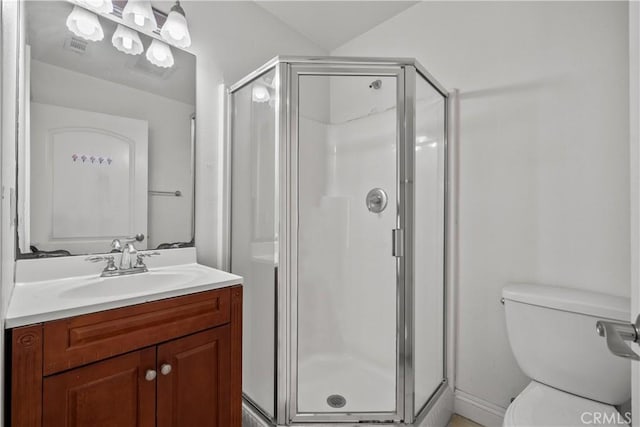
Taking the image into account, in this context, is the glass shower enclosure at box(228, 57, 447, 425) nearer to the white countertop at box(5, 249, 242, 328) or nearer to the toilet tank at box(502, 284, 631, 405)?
the white countertop at box(5, 249, 242, 328)

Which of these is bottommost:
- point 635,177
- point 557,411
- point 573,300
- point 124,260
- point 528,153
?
point 557,411

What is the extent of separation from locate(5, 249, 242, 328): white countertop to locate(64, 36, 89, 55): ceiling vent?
961 mm

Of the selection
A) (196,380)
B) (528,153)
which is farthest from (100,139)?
(528,153)

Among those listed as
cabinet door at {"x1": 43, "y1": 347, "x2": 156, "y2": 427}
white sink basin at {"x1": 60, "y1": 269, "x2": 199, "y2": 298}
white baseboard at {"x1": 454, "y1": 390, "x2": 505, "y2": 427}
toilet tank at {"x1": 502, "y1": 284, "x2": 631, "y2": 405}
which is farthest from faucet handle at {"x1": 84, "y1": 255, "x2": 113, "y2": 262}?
white baseboard at {"x1": 454, "y1": 390, "x2": 505, "y2": 427}

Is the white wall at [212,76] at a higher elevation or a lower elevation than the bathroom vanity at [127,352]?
higher

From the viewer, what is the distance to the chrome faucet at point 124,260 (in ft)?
4.31

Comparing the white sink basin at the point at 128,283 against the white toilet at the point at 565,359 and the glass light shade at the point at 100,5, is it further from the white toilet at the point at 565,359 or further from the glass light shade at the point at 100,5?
the white toilet at the point at 565,359

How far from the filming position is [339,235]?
5.71 feet

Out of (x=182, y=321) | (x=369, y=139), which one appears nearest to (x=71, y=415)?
(x=182, y=321)

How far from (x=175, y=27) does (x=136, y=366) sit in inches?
59.3

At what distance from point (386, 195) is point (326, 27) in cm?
134

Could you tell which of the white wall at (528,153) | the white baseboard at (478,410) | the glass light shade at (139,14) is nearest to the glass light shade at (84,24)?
the glass light shade at (139,14)

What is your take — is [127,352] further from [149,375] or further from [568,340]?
[568,340]

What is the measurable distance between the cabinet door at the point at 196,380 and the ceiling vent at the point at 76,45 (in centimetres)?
128
